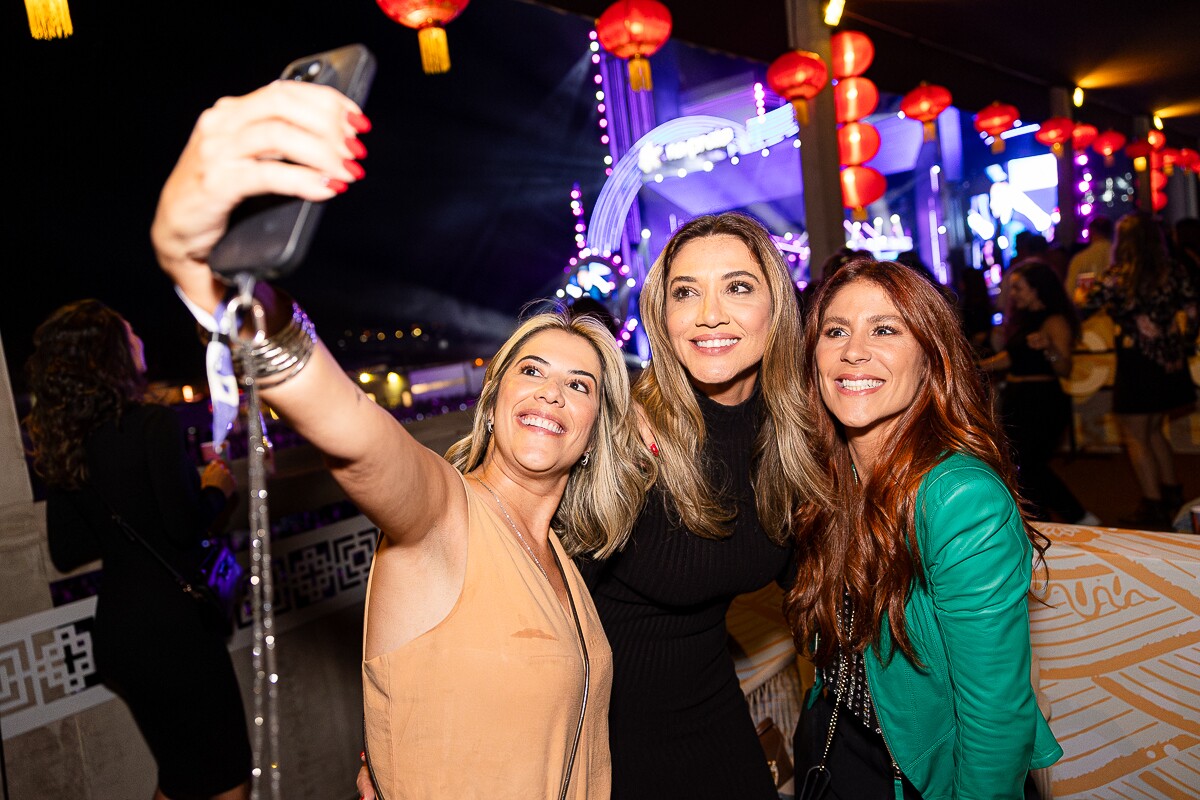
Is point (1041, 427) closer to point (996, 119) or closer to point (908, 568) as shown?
point (908, 568)

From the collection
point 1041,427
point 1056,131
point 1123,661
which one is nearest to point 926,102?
point 1041,427

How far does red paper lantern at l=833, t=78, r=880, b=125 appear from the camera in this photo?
5.81m

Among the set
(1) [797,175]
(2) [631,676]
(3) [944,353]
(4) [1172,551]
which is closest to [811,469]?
(3) [944,353]

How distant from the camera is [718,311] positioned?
168cm

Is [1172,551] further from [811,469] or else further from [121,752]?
[121,752]

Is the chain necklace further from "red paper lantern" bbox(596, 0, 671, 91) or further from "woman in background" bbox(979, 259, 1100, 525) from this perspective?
"woman in background" bbox(979, 259, 1100, 525)

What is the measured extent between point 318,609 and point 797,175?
1112cm

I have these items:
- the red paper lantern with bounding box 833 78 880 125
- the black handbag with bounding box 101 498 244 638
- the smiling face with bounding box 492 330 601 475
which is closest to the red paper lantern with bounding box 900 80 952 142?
the red paper lantern with bounding box 833 78 880 125

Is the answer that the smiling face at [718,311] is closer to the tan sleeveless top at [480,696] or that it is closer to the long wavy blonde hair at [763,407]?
the long wavy blonde hair at [763,407]

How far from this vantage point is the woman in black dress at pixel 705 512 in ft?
5.13

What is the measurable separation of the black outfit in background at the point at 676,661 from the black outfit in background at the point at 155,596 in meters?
1.29

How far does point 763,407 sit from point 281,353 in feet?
4.25

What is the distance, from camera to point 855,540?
4.78 feet

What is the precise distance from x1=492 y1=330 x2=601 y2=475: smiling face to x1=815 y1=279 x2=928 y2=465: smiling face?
0.48 meters
